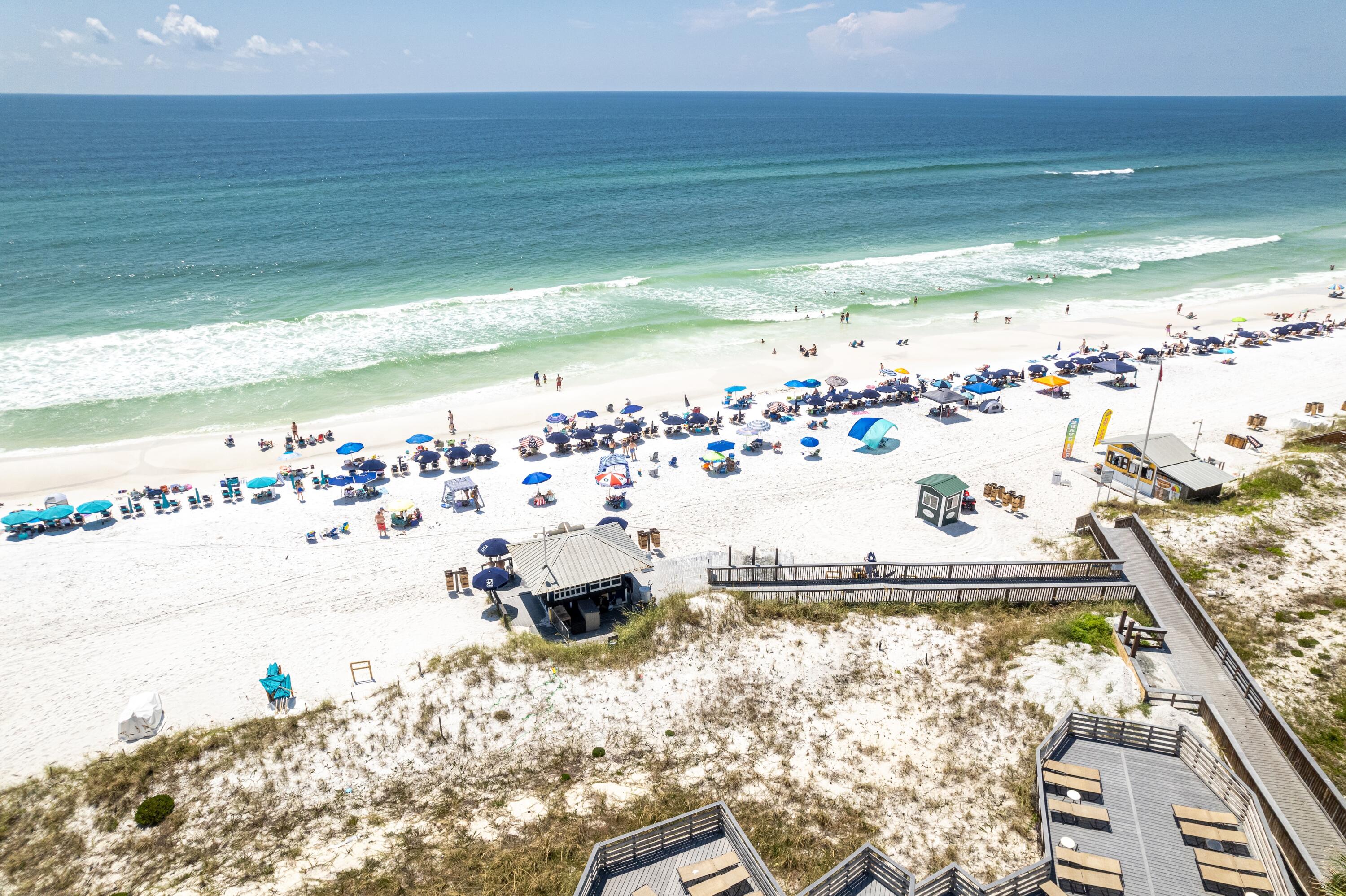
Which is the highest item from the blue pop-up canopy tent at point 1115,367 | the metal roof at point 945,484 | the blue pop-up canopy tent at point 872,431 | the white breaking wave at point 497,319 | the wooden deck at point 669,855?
the white breaking wave at point 497,319

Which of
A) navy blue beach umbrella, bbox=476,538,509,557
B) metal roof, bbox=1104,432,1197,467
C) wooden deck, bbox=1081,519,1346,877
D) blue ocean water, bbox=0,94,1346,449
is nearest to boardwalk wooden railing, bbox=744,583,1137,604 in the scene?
wooden deck, bbox=1081,519,1346,877

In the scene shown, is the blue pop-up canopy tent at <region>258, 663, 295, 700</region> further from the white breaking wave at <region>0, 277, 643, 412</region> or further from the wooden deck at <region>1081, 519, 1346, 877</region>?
the white breaking wave at <region>0, 277, 643, 412</region>

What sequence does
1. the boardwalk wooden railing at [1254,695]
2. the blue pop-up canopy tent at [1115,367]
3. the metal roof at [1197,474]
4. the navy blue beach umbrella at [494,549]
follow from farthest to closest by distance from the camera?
1. the blue pop-up canopy tent at [1115,367]
2. the metal roof at [1197,474]
3. the navy blue beach umbrella at [494,549]
4. the boardwalk wooden railing at [1254,695]

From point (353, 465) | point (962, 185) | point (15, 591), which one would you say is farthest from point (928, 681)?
point (962, 185)

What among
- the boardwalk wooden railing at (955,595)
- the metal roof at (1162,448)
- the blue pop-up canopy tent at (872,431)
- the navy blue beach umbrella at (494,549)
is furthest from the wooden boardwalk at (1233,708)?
the navy blue beach umbrella at (494,549)

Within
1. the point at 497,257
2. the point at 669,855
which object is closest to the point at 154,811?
the point at 669,855

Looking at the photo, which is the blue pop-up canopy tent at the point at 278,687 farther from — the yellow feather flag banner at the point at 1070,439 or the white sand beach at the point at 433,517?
the yellow feather flag banner at the point at 1070,439

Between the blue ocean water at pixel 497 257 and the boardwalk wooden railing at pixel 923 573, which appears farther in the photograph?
the blue ocean water at pixel 497 257

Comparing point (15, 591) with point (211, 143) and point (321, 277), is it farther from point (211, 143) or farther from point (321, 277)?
point (211, 143)
